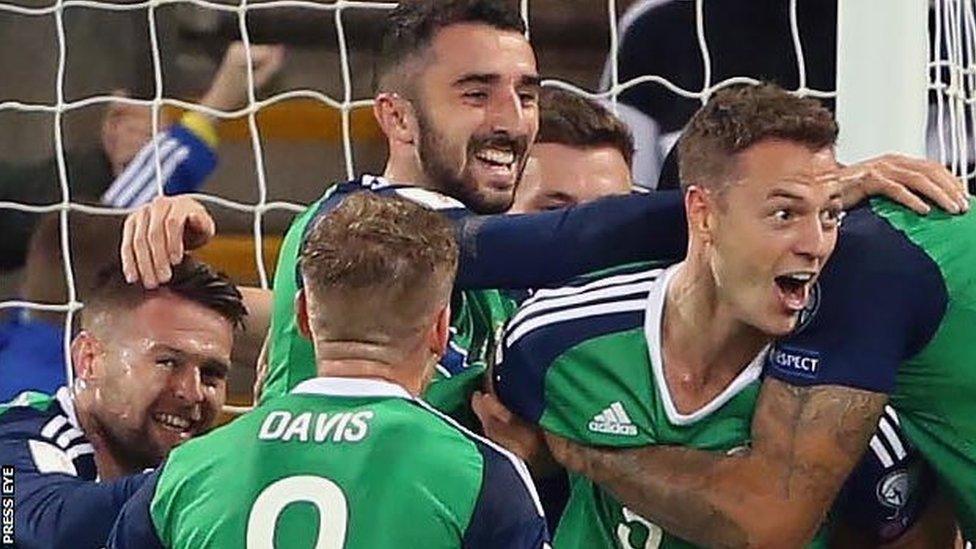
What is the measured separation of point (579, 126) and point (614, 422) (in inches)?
25.0

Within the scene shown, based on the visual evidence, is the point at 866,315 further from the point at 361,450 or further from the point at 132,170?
the point at 132,170

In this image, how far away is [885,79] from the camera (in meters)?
2.30

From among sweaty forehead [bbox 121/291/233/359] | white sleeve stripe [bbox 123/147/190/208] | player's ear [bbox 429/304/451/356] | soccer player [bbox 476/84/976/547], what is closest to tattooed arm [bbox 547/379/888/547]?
soccer player [bbox 476/84/976/547]

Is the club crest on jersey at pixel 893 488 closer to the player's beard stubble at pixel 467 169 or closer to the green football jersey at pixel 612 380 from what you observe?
the green football jersey at pixel 612 380

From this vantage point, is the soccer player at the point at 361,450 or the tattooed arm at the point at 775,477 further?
the tattooed arm at the point at 775,477

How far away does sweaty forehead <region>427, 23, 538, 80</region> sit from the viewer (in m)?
2.29

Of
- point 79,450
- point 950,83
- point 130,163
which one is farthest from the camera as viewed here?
point 130,163

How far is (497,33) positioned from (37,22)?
57.7 inches

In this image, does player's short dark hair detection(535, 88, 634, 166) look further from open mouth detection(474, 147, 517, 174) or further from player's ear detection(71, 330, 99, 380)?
player's ear detection(71, 330, 99, 380)

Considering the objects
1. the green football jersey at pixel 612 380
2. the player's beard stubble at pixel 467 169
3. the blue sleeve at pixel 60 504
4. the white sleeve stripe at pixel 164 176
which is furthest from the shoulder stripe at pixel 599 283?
the white sleeve stripe at pixel 164 176

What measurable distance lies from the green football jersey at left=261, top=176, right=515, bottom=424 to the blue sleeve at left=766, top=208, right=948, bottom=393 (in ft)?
1.13

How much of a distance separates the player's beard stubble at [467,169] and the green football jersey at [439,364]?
71mm

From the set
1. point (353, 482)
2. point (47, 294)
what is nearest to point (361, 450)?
point (353, 482)

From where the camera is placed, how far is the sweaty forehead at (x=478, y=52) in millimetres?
2291
